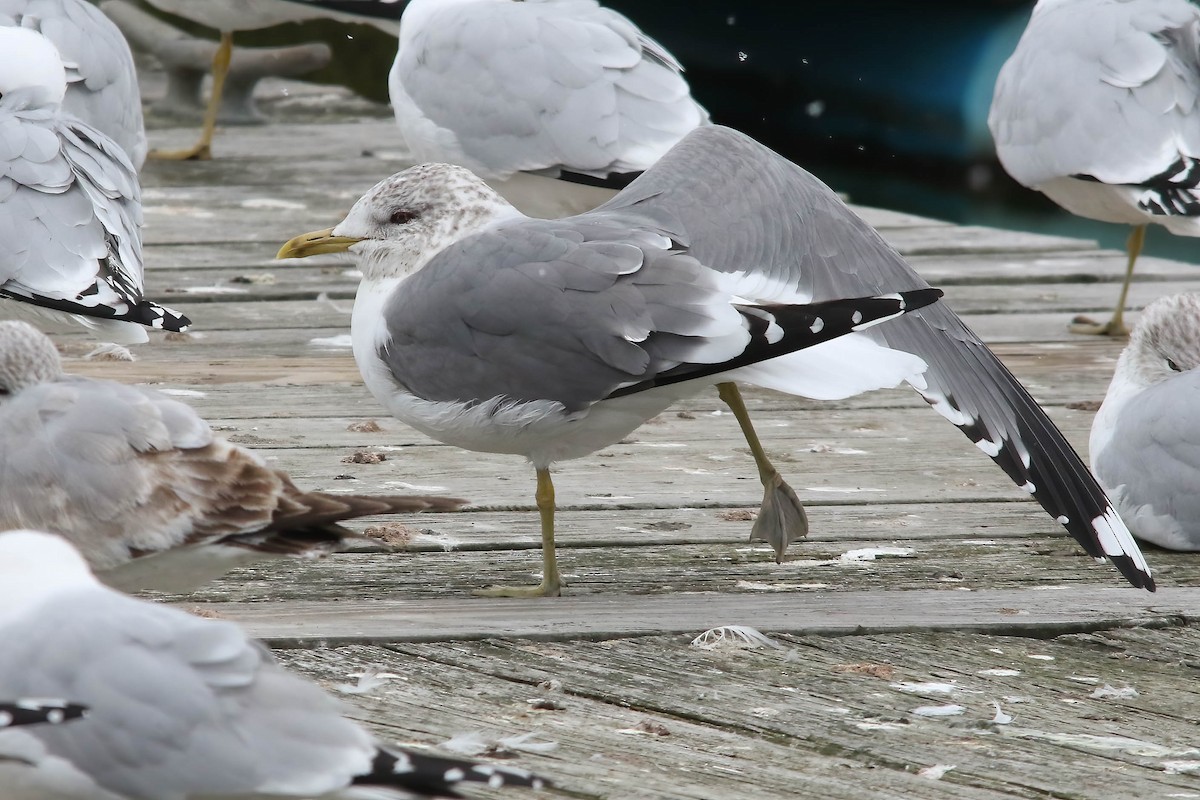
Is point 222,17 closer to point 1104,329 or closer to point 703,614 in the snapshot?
point 1104,329

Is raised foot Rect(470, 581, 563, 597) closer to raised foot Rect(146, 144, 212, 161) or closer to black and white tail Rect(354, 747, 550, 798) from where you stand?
black and white tail Rect(354, 747, 550, 798)

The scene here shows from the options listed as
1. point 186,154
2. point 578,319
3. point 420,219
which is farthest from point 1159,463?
point 186,154

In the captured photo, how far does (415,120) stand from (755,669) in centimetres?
297

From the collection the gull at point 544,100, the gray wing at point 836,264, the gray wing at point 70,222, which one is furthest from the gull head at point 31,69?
the gray wing at point 836,264

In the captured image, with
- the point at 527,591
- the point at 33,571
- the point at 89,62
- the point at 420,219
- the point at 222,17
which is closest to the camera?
the point at 33,571

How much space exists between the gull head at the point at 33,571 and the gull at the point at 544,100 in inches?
120

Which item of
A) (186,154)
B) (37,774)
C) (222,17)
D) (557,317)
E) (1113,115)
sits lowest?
(186,154)

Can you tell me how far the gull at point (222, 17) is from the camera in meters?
6.82

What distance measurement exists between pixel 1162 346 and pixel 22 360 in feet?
6.95

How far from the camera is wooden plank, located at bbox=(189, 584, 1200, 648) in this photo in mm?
2387

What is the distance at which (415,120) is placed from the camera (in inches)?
196

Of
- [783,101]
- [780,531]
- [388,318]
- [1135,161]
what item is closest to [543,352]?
[388,318]

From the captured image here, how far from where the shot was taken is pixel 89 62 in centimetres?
490

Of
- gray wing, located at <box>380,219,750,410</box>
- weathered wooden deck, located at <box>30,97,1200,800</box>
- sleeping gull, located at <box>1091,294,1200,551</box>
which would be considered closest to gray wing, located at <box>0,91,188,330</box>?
weathered wooden deck, located at <box>30,97,1200,800</box>
